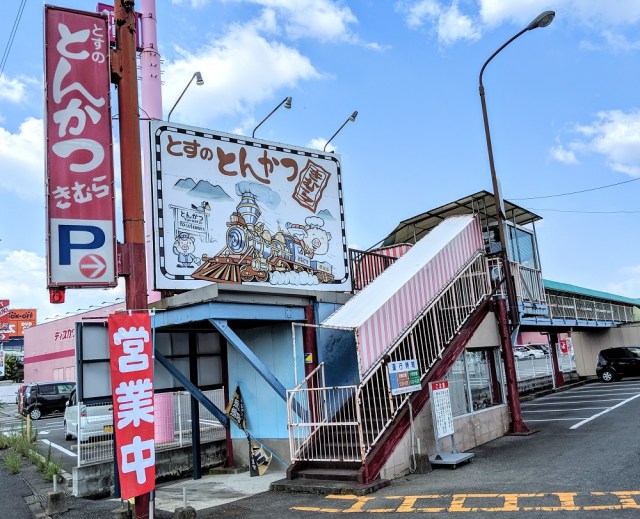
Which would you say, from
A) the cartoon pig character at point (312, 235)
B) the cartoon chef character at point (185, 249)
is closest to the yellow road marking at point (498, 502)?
the cartoon chef character at point (185, 249)

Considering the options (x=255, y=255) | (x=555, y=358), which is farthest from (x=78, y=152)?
(x=555, y=358)

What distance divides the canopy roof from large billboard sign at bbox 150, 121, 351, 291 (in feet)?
11.3

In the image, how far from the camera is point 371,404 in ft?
35.0

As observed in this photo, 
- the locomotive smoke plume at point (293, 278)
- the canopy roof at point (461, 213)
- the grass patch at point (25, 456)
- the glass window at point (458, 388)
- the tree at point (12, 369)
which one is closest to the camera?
the glass window at point (458, 388)

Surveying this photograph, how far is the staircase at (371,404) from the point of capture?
877 cm

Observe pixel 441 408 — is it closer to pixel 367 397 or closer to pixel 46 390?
pixel 367 397

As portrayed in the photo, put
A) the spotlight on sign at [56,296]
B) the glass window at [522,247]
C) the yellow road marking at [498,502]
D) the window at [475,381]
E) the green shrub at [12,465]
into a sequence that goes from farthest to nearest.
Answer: the glass window at [522,247], the green shrub at [12,465], the window at [475,381], the spotlight on sign at [56,296], the yellow road marking at [498,502]

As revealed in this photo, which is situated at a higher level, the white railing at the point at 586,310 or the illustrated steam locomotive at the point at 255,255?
the illustrated steam locomotive at the point at 255,255

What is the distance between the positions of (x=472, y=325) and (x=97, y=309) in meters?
32.0

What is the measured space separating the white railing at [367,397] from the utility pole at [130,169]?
10.4ft

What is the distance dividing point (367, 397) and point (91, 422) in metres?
7.18

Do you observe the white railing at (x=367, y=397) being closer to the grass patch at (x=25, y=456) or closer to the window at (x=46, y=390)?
the grass patch at (x=25, y=456)

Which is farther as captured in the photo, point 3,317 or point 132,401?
point 3,317

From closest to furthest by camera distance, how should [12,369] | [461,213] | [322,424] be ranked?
[322,424]
[461,213]
[12,369]
